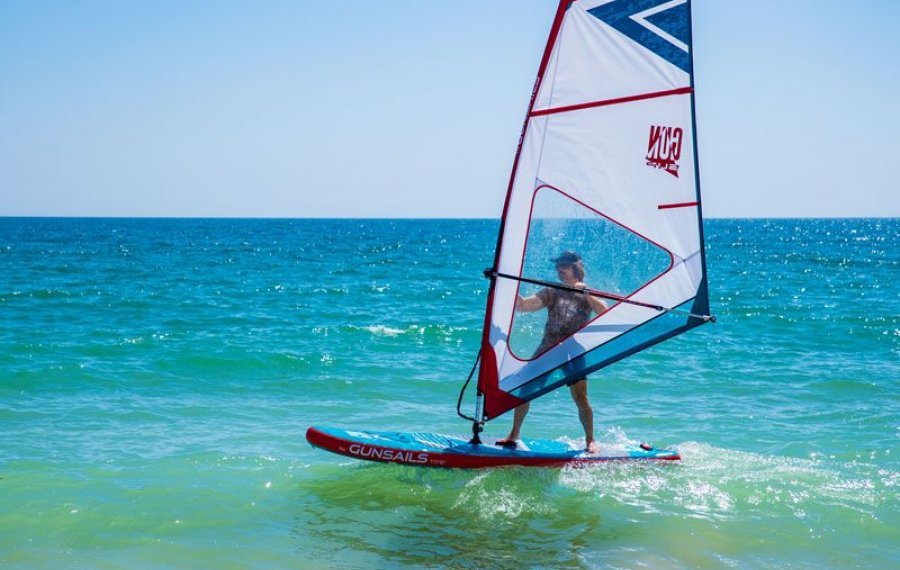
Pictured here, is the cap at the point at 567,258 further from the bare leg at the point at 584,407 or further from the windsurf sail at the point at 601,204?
the bare leg at the point at 584,407

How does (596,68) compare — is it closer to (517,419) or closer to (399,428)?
(517,419)

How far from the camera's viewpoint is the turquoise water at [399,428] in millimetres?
6062

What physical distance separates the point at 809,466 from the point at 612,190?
3.42 meters

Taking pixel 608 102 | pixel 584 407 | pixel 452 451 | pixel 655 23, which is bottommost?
pixel 452 451

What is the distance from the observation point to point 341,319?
18484 mm

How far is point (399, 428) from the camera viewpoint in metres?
9.41

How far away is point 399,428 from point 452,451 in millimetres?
2402

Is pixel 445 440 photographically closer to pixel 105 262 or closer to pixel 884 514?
pixel 884 514

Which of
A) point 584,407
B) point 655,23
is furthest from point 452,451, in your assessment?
point 655,23

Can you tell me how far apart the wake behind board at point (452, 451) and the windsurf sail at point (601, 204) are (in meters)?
0.39

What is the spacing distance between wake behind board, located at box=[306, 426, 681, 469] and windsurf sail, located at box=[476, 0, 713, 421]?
0.39m

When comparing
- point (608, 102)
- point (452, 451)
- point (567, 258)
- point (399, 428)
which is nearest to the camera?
point (608, 102)

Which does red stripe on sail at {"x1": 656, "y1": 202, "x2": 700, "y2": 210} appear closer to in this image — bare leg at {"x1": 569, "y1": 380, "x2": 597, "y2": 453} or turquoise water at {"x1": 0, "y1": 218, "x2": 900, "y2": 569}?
bare leg at {"x1": 569, "y1": 380, "x2": 597, "y2": 453}

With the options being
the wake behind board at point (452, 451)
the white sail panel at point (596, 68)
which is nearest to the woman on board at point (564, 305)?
the wake behind board at point (452, 451)
